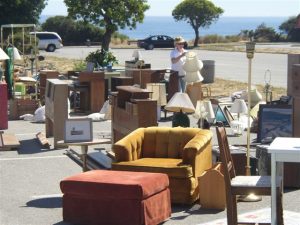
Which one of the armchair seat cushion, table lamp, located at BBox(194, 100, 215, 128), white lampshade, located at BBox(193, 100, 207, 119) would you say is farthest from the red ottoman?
white lampshade, located at BBox(193, 100, 207, 119)

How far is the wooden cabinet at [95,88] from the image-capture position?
1835cm

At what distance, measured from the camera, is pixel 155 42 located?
5859cm

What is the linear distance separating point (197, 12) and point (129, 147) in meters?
55.3

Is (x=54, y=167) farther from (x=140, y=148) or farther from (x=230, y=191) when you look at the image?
(x=230, y=191)

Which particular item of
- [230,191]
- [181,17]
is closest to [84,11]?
[230,191]

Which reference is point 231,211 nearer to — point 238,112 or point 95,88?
point 238,112

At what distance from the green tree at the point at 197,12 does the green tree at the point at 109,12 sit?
94.9ft

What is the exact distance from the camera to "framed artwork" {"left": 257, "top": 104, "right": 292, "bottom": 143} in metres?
12.6

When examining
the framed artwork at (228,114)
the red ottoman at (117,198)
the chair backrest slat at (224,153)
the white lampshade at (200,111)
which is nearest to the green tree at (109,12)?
the framed artwork at (228,114)

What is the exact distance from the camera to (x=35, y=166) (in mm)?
11555

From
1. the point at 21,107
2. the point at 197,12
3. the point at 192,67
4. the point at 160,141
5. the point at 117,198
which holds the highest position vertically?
the point at 197,12

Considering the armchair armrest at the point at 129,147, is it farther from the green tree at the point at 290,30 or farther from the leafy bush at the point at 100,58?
the green tree at the point at 290,30

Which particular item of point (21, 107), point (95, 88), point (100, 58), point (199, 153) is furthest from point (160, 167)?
point (100, 58)

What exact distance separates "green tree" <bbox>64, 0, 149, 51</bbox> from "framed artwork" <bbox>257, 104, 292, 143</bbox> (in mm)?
20413
